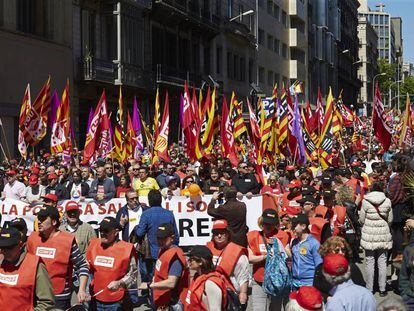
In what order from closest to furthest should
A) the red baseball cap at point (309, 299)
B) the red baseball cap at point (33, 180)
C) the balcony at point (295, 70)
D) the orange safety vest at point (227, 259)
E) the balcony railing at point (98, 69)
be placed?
1. the red baseball cap at point (309, 299)
2. the orange safety vest at point (227, 259)
3. the red baseball cap at point (33, 180)
4. the balcony railing at point (98, 69)
5. the balcony at point (295, 70)

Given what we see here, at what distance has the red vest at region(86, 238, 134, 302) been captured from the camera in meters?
7.55

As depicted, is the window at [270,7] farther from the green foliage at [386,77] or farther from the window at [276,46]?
the green foliage at [386,77]

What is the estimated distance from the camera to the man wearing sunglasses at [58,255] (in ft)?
24.1

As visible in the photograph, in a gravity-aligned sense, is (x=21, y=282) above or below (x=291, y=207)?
below

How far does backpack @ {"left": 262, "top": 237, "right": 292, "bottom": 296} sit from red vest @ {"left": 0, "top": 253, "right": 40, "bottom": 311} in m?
2.41

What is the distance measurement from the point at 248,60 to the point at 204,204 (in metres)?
41.6

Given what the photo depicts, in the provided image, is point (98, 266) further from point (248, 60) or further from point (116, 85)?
point (248, 60)

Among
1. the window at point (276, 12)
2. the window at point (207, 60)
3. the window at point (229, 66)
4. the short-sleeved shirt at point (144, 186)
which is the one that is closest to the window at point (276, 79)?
the window at point (276, 12)

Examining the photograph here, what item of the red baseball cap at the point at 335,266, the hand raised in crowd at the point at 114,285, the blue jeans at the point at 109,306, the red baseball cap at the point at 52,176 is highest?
the red baseball cap at the point at 52,176

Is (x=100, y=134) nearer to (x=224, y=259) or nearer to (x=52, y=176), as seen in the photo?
(x=52, y=176)

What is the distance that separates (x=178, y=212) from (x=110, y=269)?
20.7ft

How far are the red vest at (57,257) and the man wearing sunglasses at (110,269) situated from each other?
0.32 metres

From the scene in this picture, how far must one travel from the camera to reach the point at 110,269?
7574 mm

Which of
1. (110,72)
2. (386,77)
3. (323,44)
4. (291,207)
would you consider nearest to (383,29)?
(386,77)
